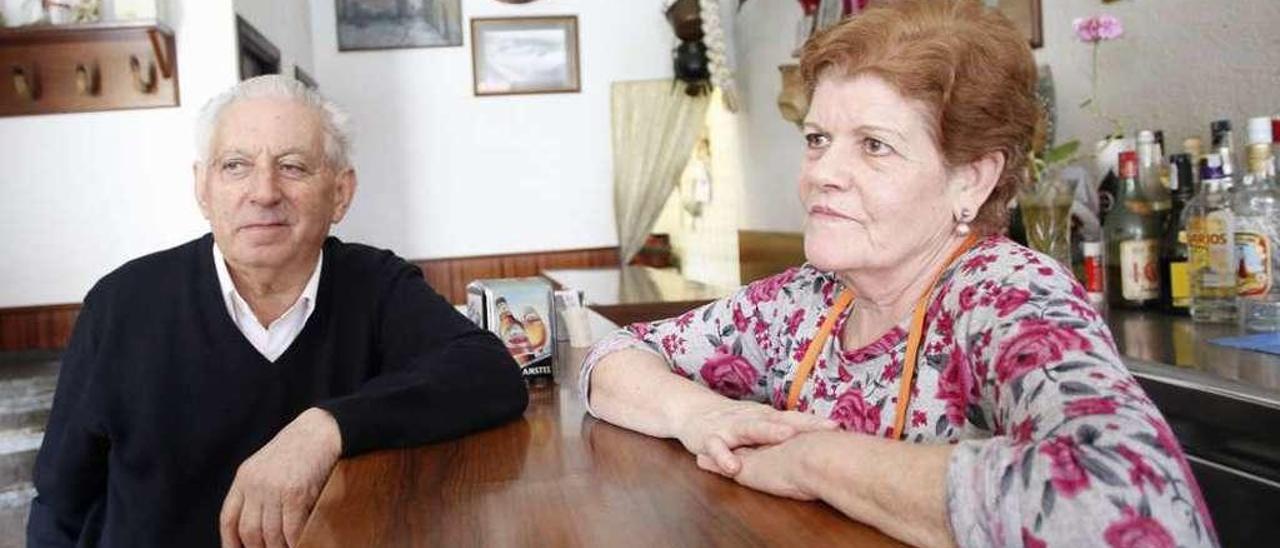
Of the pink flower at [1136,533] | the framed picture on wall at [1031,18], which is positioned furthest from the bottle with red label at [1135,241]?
the pink flower at [1136,533]

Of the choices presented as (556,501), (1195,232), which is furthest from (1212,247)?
(556,501)

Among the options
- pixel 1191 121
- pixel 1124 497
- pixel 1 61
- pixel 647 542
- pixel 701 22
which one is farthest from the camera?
pixel 701 22

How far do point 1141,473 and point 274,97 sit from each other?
138cm

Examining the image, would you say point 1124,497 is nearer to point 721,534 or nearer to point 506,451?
point 721,534

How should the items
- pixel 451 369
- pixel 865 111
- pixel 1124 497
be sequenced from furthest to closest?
pixel 451 369 → pixel 865 111 → pixel 1124 497

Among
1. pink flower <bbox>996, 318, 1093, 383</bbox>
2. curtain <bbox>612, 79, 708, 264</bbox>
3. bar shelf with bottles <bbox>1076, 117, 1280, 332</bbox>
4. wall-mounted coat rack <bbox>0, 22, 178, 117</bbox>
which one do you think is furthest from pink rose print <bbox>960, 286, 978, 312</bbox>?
curtain <bbox>612, 79, 708, 264</bbox>

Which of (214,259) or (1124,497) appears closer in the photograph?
(1124,497)

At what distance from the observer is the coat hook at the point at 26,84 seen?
3.88 m

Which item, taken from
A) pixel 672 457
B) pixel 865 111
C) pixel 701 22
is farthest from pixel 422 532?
pixel 701 22

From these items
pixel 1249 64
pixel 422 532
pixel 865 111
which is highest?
pixel 1249 64

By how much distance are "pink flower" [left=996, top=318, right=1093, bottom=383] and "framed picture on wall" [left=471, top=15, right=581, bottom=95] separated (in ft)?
19.2

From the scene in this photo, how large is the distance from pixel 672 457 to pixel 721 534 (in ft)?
0.96

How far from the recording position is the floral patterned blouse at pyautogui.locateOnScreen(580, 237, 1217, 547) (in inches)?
29.1

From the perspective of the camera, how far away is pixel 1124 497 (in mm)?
732
